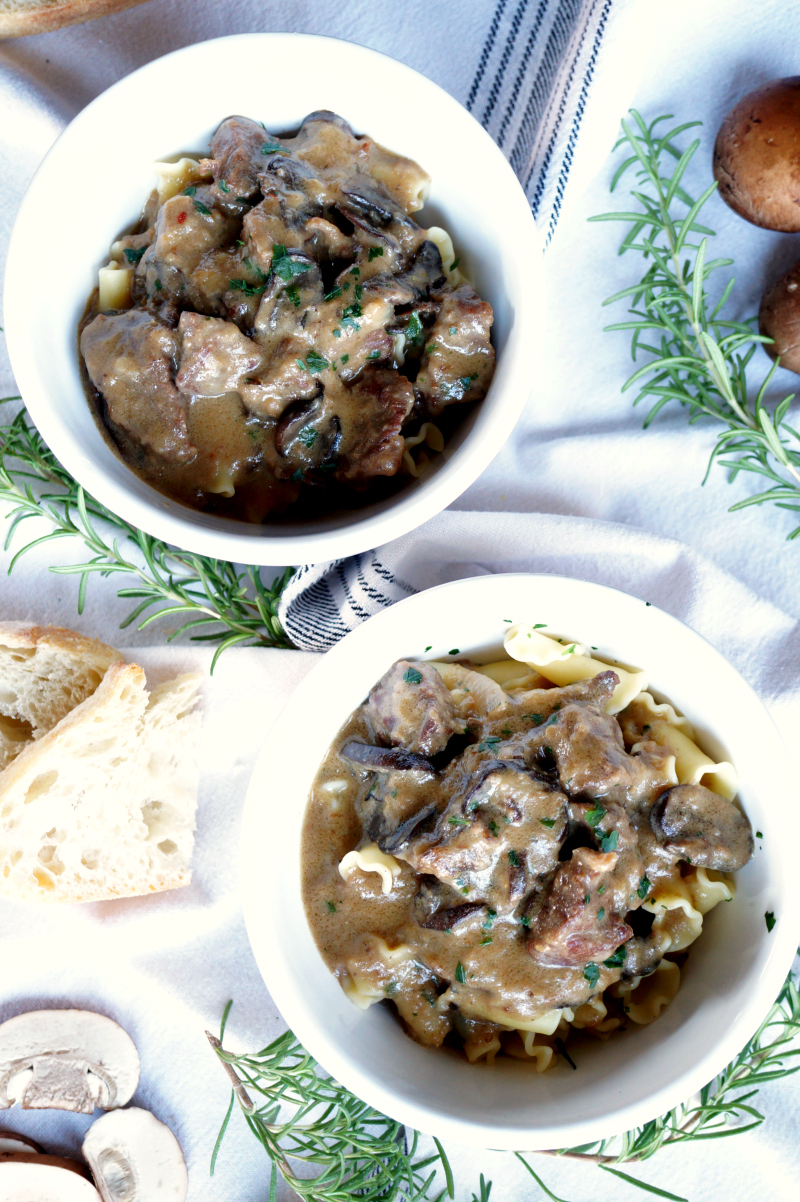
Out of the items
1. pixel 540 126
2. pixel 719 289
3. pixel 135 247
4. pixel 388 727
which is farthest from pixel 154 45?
pixel 388 727

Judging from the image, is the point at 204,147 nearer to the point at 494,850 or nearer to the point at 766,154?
the point at 766,154

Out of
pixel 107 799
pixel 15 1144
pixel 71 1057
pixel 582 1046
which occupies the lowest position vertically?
pixel 15 1144

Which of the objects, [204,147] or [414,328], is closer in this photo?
[414,328]

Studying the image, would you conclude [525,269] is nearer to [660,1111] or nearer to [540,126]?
[540,126]

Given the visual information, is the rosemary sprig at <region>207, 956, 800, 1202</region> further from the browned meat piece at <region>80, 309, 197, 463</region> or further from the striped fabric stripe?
the browned meat piece at <region>80, 309, 197, 463</region>

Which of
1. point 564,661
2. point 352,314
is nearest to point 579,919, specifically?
point 564,661

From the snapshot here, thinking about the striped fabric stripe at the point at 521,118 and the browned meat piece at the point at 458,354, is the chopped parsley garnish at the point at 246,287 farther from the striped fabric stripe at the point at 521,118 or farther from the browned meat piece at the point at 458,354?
the striped fabric stripe at the point at 521,118

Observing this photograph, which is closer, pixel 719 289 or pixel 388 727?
pixel 388 727
